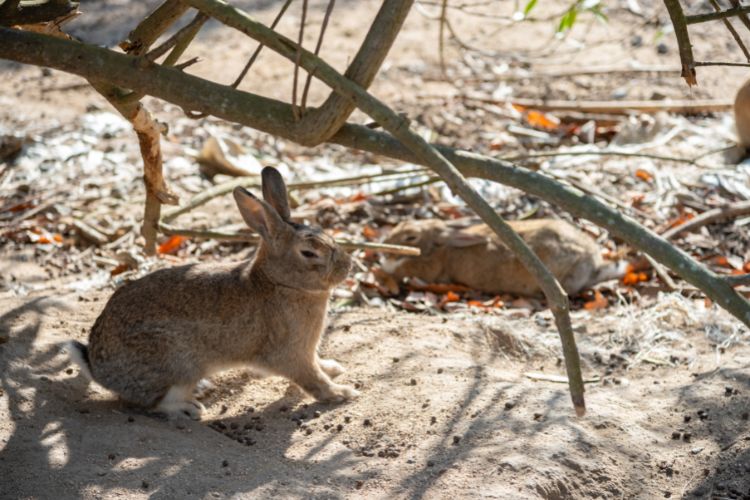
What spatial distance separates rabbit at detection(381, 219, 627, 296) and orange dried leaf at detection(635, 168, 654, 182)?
1.69m

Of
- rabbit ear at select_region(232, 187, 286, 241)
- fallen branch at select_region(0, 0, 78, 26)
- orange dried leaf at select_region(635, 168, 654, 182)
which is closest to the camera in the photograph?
fallen branch at select_region(0, 0, 78, 26)

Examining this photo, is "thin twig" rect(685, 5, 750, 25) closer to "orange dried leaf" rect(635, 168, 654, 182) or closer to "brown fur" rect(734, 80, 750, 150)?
"orange dried leaf" rect(635, 168, 654, 182)

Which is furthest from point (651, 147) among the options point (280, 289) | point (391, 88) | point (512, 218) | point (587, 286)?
point (280, 289)

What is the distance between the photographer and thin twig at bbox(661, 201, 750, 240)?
309 inches

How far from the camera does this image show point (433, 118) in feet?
35.1

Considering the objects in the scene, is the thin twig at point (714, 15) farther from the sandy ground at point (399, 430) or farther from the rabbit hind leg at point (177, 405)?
the rabbit hind leg at point (177, 405)

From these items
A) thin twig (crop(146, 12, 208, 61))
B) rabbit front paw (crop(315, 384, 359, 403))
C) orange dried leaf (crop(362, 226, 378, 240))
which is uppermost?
thin twig (crop(146, 12, 208, 61))

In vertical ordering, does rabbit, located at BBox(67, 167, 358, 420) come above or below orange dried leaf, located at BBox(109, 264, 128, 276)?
above

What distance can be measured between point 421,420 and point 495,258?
287 centimetres

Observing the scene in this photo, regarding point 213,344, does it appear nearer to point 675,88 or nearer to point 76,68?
point 76,68

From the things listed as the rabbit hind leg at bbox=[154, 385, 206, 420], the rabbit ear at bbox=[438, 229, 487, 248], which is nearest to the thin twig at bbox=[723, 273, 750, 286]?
the rabbit hind leg at bbox=[154, 385, 206, 420]

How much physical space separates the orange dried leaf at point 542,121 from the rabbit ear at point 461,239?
3191mm

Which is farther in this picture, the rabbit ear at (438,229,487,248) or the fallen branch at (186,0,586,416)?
the rabbit ear at (438,229,487,248)

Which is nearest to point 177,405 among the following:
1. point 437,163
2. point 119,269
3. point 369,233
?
Result: point 437,163
